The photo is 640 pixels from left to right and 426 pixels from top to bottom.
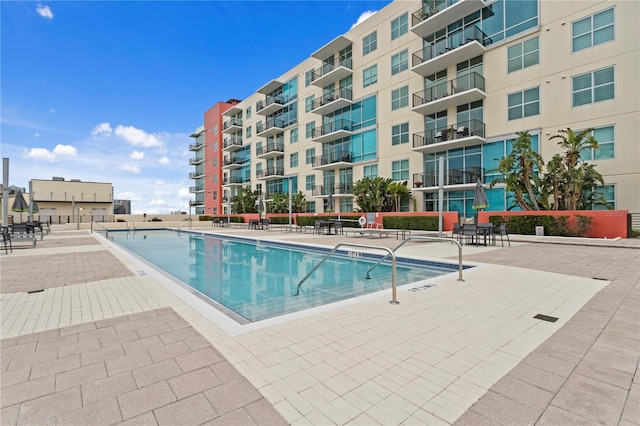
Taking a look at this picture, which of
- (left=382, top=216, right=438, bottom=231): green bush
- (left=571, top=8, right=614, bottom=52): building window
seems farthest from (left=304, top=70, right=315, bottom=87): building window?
(left=571, top=8, right=614, bottom=52): building window

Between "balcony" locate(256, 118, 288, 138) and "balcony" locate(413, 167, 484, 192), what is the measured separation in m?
19.5

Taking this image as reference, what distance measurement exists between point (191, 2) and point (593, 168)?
841 inches

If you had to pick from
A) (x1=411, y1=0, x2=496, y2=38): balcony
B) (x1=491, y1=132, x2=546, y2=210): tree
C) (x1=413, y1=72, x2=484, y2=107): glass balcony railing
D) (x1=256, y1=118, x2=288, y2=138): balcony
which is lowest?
(x1=491, y1=132, x2=546, y2=210): tree

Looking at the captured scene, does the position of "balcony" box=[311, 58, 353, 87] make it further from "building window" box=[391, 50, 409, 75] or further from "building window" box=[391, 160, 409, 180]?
"building window" box=[391, 160, 409, 180]

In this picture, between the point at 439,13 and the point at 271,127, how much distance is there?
21.4 meters

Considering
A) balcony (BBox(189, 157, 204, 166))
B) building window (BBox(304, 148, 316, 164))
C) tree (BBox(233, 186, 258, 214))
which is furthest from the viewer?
balcony (BBox(189, 157, 204, 166))

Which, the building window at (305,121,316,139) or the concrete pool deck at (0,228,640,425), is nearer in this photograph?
the concrete pool deck at (0,228,640,425)

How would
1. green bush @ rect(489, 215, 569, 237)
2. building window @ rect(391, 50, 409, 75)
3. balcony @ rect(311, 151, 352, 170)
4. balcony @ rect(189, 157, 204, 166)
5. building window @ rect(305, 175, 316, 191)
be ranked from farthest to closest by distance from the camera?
balcony @ rect(189, 157, 204, 166) → building window @ rect(305, 175, 316, 191) → balcony @ rect(311, 151, 352, 170) → building window @ rect(391, 50, 409, 75) → green bush @ rect(489, 215, 569, 237)

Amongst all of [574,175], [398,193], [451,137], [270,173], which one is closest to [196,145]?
[270,173]

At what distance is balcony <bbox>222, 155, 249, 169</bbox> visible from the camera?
43.7m

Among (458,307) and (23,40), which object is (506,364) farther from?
(23,40)

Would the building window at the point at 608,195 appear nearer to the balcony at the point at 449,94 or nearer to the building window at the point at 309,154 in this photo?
the balcony at the point at 449,94

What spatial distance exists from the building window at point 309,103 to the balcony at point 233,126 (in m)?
14.8

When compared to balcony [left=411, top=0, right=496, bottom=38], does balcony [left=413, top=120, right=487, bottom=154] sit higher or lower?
lower
